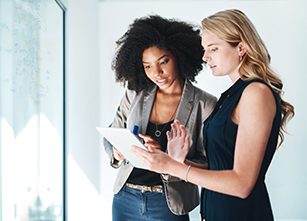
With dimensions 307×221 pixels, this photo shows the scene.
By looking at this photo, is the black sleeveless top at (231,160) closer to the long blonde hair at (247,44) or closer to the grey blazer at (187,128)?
the long blonde hair at (247,44)

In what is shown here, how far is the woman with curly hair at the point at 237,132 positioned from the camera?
99 cm

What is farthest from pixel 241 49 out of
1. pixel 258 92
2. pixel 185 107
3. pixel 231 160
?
pixel 185 107

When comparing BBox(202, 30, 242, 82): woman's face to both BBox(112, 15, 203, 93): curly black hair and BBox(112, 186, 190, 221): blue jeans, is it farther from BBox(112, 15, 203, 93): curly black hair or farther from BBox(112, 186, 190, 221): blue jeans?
BBox(112, 186, 190, 221): blue jeans

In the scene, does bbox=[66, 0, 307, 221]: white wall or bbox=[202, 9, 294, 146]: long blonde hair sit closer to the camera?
bbox=[202, 9, 294, 146]: long blonde hair

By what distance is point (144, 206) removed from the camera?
162 centimetres

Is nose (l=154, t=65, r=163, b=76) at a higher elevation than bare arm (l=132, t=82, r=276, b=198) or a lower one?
higher

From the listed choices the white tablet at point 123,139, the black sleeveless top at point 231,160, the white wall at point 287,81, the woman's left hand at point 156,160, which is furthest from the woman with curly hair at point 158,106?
the white wall at point 287,81

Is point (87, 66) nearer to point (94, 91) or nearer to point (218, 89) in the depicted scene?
point (94, 91)

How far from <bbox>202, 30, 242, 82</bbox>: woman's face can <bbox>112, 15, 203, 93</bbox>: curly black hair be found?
0.55 metres

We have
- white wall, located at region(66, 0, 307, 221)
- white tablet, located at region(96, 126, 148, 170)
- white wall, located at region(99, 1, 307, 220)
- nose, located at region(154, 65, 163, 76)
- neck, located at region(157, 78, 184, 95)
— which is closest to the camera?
white tablet, located at region(96, 126, 148, 170)

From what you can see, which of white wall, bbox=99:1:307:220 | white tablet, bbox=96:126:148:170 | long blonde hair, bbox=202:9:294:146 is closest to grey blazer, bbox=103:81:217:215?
white tablet, bbox=96:126:148:170

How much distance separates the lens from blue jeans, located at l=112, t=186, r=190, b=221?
5.29ft

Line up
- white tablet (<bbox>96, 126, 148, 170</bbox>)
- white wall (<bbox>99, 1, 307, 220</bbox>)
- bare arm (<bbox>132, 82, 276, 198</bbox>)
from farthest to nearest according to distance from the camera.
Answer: white wall (<bbox>99, 1, 307, 220</bbox>), white tablet (<bbox>96, 126, 148, 170</bbox>), bare arm (<bbox>132, 82, 276, 198</bbox>)

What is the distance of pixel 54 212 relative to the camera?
7.64 ft
